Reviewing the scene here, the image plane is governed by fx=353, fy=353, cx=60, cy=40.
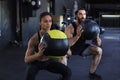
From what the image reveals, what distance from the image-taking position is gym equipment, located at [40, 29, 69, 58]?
324cm

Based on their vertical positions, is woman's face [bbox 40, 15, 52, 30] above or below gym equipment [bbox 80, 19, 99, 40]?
above

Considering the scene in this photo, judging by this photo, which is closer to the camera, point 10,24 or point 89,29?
point 89,29

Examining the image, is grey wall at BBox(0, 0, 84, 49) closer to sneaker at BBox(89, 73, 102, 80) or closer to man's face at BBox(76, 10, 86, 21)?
sneaker at BBox(89, 73, 102, 80)

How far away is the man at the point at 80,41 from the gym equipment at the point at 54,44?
1089mm

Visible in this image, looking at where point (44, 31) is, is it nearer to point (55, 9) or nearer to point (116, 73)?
point (116, 73)

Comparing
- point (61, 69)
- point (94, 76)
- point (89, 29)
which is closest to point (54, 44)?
point (61, 69)

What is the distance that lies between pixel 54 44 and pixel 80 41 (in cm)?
175

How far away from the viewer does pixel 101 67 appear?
6.46 m

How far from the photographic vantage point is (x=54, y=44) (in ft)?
10.6

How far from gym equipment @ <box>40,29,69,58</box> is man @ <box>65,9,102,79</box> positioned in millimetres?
1089

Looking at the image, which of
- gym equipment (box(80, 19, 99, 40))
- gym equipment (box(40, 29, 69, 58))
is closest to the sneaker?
gym equipment (box(80, 19, 99, 40))

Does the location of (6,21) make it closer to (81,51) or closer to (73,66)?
(73,66)

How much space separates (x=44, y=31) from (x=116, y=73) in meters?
2.53

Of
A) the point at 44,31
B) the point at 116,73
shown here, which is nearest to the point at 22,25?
the point at 116,73
